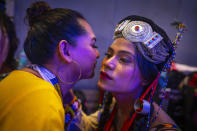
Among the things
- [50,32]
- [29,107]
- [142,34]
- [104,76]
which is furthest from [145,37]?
[29,107]

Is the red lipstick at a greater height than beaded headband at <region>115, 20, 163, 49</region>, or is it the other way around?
beaded headband at <region>115, 20, 163, 49</region>

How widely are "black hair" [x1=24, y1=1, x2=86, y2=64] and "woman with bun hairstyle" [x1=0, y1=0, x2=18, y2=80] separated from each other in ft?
2.03

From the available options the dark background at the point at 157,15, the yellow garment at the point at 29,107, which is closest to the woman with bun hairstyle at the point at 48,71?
the yellow garment at the point at 29,107

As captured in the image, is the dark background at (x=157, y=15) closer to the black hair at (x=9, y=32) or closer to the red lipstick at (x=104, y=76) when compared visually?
the red lipstick at (x=104, y=76)

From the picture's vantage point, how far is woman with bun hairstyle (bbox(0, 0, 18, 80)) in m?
1.49

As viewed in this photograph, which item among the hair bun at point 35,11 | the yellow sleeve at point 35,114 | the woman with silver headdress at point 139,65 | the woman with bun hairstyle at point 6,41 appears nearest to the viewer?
the yellow sleeve at point 35,114

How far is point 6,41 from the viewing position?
60.4 inches

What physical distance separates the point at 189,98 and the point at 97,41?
3.94 ft

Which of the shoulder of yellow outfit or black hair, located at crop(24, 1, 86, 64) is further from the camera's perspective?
the shoulder of yellow outfit

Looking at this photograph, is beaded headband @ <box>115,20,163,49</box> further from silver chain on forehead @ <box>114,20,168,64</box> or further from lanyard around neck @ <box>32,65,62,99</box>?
lanyard around neck @ <box>32,65,62,99</box>

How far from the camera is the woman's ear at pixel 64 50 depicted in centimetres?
97

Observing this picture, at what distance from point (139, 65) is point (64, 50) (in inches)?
17.9

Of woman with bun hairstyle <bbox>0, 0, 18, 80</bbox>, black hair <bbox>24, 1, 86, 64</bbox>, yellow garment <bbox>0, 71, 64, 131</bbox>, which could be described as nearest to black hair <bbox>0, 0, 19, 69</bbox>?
woman with bun hairstyle <bbox>0, 0, 18, 80</bbox>

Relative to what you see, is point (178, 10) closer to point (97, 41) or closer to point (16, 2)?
point (97, 41)
